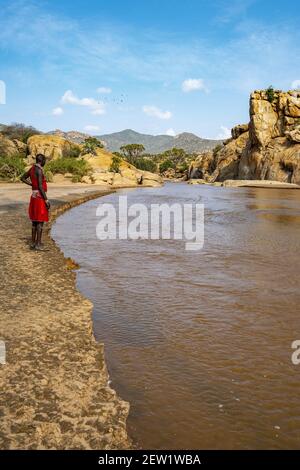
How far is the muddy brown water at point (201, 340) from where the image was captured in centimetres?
231

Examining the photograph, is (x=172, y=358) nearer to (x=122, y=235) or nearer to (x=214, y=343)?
(x=214, y=343)

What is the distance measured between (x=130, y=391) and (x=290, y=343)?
1.60 meters

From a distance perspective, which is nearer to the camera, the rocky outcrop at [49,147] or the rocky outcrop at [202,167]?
the rocky outcrop at [49,147]

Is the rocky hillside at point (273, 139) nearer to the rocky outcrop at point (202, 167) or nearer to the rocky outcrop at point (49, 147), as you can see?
the rocky outcrop at point (202, 167)

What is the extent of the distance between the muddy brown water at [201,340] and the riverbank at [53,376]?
0.17 metres

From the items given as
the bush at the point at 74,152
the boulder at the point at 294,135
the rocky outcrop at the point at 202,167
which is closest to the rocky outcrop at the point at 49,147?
the bush at the point at 74,152

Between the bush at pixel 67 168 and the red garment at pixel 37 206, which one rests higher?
the bush at pixel 67 168

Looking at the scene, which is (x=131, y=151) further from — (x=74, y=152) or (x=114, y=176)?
(x=114, y=176)

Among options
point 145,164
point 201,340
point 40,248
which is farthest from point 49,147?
point 201,340

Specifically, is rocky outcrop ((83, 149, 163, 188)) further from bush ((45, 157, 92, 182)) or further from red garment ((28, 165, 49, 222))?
red garment ((28, 165, 49, 222))

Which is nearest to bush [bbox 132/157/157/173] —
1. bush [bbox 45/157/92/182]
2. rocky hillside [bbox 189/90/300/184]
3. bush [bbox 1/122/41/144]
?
bush [bbox 1/122/41/144]

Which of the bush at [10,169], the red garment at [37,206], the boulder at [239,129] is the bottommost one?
the red garment at [37,206]
